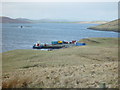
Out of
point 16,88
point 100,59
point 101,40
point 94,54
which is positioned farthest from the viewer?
point 101,40

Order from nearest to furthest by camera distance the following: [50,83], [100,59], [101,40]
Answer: [50,83], [100,59], [101,40]

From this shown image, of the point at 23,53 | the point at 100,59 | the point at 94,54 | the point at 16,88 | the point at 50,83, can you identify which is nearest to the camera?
the point at 16,88

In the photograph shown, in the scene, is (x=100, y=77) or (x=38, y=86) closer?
(x=38, y=86)

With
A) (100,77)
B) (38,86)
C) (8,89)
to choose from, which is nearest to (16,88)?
(8,89)

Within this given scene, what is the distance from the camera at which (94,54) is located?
21.3 metres

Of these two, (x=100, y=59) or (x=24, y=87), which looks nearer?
(x=24, y=87)

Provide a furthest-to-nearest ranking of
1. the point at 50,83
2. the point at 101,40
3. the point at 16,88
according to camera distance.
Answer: the point at 101,40 < the point at 50,83 < the point at 16,88

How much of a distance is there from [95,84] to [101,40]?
3028 cm

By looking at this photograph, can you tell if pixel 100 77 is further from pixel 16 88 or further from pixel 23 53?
pixel 23 53

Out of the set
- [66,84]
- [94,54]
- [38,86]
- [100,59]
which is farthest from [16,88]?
[94,54]

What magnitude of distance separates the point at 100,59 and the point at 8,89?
12832 millimetres

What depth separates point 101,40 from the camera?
37.3m

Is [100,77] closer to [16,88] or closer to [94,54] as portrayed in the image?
[16,88]

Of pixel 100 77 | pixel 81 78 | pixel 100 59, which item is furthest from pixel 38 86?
pixel 100 59
